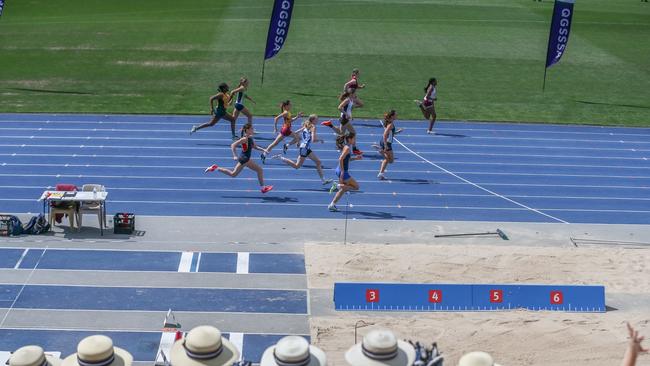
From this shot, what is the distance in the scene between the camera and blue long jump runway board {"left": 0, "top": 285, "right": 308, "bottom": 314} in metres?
14.7

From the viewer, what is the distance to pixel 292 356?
7.82 metres

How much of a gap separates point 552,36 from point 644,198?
383 inches

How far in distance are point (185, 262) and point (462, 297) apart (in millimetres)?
4670

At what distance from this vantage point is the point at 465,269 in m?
16.3

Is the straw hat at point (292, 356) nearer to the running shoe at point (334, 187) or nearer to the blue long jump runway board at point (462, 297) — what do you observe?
the blue long jump runway board at point (462, 297)

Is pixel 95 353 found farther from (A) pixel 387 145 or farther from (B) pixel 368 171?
(B) pixel 368 171

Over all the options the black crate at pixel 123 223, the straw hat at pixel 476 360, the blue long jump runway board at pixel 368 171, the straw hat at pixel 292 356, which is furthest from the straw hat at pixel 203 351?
the blue long jump runway board at pixel 368 171

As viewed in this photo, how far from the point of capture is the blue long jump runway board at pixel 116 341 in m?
13.2

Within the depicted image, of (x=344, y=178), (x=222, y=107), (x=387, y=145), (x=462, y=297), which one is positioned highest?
(x=222, y=107)

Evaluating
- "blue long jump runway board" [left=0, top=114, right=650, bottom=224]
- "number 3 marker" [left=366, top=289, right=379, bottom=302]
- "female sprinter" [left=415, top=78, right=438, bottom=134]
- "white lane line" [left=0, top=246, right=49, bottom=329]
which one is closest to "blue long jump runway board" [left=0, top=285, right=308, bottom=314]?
"white lane line" [left=0, top=246, right=49, bottom=329]

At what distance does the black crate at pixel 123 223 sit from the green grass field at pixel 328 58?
9.57 meters

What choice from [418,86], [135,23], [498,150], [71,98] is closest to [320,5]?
[135,23]

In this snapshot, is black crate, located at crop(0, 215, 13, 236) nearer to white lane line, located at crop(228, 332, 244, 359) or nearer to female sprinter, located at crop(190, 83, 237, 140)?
white lane line, located at crop(228, 332, 244, 359)

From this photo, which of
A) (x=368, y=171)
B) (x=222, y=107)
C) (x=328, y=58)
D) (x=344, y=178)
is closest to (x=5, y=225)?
(x=344, y=178)
